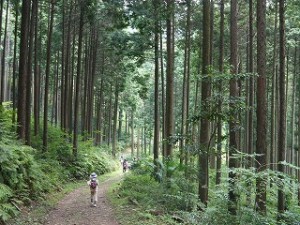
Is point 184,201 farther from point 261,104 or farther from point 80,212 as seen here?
point 261,104

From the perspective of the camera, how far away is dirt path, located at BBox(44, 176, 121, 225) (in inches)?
457

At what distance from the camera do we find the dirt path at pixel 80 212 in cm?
1161

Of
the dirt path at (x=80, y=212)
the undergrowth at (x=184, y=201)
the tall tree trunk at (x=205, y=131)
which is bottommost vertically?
the dirt path at (x=80, y=212)

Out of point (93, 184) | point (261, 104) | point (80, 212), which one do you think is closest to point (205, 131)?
point (261, 104)

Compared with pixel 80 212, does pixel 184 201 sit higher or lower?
higher

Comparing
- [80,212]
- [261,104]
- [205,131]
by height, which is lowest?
[80,212]

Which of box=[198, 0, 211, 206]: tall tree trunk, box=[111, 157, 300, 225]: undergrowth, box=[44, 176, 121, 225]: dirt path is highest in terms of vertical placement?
box=[198, 0, 211, 206]: tall tree trunk

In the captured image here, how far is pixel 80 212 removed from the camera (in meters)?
13.0

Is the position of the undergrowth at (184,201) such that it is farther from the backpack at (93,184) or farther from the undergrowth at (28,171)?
the undergrowth at (28,171)

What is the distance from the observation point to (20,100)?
15.1m

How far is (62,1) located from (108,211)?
14.2 m

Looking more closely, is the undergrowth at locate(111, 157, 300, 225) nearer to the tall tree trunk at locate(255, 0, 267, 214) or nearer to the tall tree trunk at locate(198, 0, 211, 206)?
the tall tree trunk at locate(198, 0, 211, 206)

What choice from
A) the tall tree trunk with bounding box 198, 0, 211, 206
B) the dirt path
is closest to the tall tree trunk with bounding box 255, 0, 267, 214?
the tall tree trunk with bounding box 198, 0, 211, 206

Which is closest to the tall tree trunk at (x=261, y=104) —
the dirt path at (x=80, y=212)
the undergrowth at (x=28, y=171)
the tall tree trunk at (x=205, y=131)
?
the tall tree trunk at (x=205, y=131)
